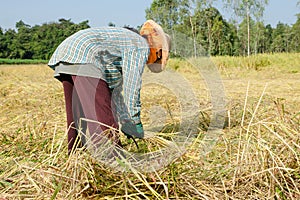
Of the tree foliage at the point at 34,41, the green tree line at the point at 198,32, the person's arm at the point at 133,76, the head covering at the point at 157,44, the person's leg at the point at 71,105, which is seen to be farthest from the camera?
the tree foliage at the point at 34,41

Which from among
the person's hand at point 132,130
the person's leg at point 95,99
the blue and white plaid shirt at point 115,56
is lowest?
the person's hand at point 132,130

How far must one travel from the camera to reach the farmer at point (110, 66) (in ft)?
6.22

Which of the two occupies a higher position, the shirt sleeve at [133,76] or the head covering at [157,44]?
the head covering at [157,44]

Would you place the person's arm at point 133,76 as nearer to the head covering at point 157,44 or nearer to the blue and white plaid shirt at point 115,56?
the blue and white plaid shirt at point 115,56

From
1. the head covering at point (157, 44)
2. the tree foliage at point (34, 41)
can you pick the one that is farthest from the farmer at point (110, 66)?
the tree foliage at point (34, 41)

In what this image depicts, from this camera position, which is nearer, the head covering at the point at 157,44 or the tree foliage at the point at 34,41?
the head covering at the point at 157,44

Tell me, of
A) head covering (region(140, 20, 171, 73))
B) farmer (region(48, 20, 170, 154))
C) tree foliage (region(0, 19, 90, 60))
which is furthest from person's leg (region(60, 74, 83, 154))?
tree foliage (region(0, 19, 90, 60))

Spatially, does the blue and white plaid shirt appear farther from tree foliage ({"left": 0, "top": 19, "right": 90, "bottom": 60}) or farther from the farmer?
tree foliage ({"left": 0, "top": 19, "right": 90, "bottom": 60})

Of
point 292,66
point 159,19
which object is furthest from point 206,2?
point 292,66

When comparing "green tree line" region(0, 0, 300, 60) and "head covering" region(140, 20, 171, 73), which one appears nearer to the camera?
"head covering" region(140, 20, 171, 73)

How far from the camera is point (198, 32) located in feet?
62.2

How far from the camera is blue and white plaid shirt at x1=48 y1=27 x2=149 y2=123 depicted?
1.89m

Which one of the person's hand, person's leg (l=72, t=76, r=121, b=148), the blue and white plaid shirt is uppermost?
the blue and white plaid shirt

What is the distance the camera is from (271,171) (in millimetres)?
1409
